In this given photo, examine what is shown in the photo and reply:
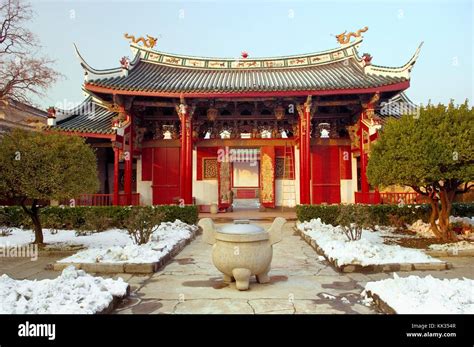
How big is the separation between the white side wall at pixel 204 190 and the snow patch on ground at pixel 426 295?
11.4m

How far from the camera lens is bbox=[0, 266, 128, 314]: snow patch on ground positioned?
360cm

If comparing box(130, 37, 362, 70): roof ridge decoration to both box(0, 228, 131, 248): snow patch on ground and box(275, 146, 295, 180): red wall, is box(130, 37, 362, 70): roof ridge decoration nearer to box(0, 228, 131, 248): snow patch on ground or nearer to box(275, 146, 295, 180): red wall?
box(275, 146, 295, 180): red wall

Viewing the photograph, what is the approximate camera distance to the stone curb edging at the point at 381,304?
3.78 m

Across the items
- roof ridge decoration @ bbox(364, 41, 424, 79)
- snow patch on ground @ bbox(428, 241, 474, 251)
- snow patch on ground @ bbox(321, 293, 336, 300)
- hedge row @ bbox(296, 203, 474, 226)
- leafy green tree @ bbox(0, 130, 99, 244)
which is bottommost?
snow patch on ground @ bbox(321, 293, 336, 300)

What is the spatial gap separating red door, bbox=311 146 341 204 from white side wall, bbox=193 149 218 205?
14.9 feet

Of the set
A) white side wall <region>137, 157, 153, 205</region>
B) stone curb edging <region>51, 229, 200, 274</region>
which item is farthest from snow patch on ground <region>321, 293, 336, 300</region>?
white side wall <region>137, 157, 153, 205</region>

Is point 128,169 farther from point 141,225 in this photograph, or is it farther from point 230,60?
point 230,60

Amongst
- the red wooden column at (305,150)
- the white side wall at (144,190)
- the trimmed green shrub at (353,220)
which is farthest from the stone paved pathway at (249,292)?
the white side wall at (144,190)

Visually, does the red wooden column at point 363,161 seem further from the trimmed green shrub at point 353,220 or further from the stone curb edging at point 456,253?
the stone curb edging at point 456,253

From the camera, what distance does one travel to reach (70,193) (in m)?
7.88

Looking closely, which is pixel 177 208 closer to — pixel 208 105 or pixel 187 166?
pixel 187 166

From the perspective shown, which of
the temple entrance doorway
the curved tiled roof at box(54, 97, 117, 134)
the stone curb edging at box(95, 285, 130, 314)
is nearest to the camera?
the stone curb edging at box(95, 285, 130, 314)
